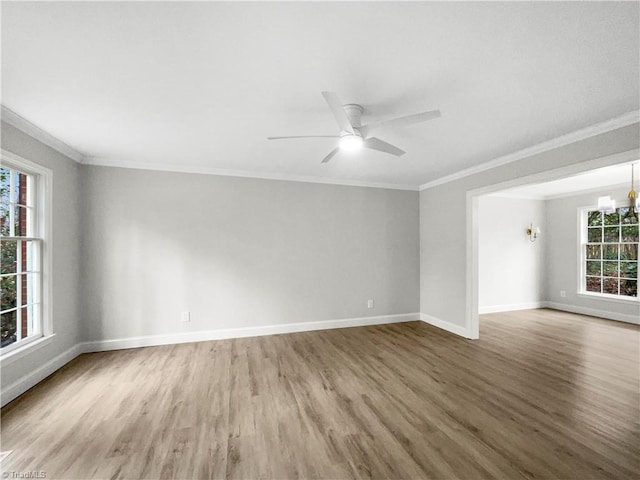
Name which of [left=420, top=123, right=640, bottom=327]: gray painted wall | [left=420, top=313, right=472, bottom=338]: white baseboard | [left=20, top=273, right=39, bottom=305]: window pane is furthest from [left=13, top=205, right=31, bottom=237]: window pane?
[left=420, top=313, right=472, bottom=338]: white baseboard

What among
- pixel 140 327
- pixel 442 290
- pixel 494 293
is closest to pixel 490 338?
pixel 442 290

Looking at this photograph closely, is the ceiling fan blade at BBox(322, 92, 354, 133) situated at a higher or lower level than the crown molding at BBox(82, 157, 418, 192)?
lower

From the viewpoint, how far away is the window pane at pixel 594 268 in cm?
557

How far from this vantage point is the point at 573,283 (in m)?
5.87

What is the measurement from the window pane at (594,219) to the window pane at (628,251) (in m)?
0.61

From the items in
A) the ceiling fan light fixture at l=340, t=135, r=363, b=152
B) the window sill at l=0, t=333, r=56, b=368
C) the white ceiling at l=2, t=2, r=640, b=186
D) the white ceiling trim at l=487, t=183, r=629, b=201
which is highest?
the white ceiling at l=2, t=2, r=640, b=186

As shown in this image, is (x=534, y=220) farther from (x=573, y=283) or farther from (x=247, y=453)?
(x=247, y=453)

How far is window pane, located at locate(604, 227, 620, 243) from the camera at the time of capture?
210 inches

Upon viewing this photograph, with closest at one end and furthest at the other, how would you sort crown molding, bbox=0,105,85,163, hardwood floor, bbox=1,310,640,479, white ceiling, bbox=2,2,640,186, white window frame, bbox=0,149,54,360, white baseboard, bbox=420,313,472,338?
1. white ceiling, bbox=2,2,640,186
2. hardwood floor, bbox=1,310,640,479
3. crown molding, bbox=0,105,85,163
4. white window frame, bbox=0,149,54,360
5. white baseboard, bbox=420,313,472,338

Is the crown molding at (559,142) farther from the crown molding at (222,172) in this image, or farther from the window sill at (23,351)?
the window sill at (23,351)

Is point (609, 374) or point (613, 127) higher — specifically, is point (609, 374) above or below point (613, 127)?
below

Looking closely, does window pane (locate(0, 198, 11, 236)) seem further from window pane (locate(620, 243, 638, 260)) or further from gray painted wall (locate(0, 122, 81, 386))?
window pane (locate(620, 243, 638, 260))

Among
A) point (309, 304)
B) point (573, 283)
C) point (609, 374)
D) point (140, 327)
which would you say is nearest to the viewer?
point (609, 374)

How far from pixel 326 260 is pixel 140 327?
9.45ft
